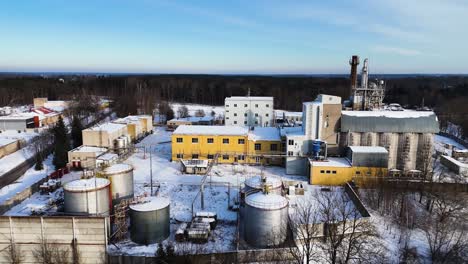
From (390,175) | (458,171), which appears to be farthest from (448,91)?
(390,175)

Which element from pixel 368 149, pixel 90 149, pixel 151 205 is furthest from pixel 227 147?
pixel 151 205

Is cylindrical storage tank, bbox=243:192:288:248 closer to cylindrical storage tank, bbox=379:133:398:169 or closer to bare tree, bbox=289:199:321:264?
bare tree, bbox=289:199:321:264

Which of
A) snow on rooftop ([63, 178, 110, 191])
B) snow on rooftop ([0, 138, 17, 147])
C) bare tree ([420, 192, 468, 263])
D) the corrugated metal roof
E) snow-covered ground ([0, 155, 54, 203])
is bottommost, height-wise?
snow-covered ground ([0, 155, 54, 203])

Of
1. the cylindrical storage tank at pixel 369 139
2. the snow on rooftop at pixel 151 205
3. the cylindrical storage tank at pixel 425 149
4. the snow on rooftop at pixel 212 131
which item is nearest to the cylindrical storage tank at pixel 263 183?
the snow on rooftop at pixel 151 205

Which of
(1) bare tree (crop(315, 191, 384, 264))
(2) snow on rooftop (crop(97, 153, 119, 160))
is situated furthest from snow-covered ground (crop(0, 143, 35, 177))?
(1) bare tree (crop(315, 191, 384, 264))

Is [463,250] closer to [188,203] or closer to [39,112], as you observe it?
[188,203]

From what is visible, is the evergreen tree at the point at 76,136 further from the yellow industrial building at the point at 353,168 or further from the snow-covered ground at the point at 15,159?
the yellow industrial building at the point at 353,168
